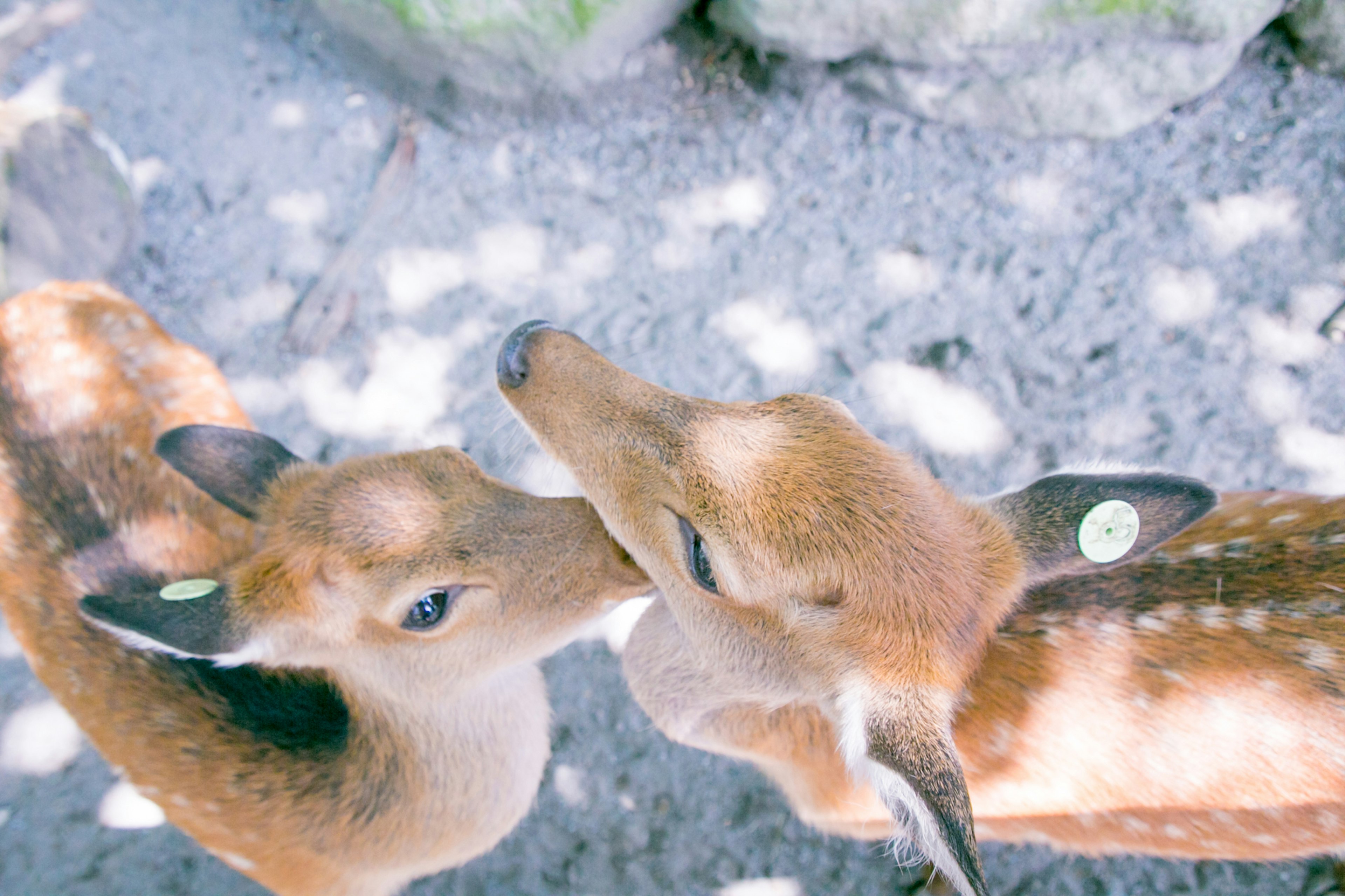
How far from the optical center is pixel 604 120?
150 inches

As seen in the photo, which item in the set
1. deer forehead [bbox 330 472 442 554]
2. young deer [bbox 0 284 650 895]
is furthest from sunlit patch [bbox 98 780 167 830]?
deer forehead [bbox 330 472 442 554]

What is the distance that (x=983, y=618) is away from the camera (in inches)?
67.3

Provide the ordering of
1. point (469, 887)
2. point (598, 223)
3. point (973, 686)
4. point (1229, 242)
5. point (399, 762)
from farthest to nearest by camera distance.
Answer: point (598, 223)
point (1229, 242)
point (469, 887)
point (399, 762)
point (973, 686)

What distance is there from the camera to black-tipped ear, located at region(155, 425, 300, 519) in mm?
2018

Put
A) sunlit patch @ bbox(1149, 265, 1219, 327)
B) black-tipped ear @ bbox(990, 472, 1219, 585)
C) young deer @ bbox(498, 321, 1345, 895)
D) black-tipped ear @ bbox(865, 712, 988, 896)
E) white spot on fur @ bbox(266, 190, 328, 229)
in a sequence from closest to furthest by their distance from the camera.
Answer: black-tipped ear @ bbox(865, 712, 988, 896) → young deer @ bbox(498, 321, 1345, 895) → black-tipped ear @ bbox(990, 472, 1219, 585) → sunlit patch @ bbox(1149, 265, 1219, 327) → white spot on fur @ bbox(266, 190, 328, 229)

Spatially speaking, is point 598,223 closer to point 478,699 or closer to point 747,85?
point 747,85

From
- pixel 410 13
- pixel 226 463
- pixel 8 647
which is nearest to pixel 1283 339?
pixel 226 463

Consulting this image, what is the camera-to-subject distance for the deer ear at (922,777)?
127cm

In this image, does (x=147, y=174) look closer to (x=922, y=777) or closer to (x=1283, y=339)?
(x=922, y=777)

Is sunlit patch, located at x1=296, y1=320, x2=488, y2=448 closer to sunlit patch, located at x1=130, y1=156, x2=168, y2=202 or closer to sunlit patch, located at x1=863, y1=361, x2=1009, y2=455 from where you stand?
sunlit patch, located at x1=130, y1=156, x2=168, y2=202

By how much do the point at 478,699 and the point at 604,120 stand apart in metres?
2.82

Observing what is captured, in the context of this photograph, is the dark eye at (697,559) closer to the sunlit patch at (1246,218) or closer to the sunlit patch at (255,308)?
the sunlit patch at (255,308)

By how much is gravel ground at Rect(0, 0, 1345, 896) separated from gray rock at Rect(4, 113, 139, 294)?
181mm

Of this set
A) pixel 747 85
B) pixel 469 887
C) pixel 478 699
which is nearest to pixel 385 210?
pixel 747 85
